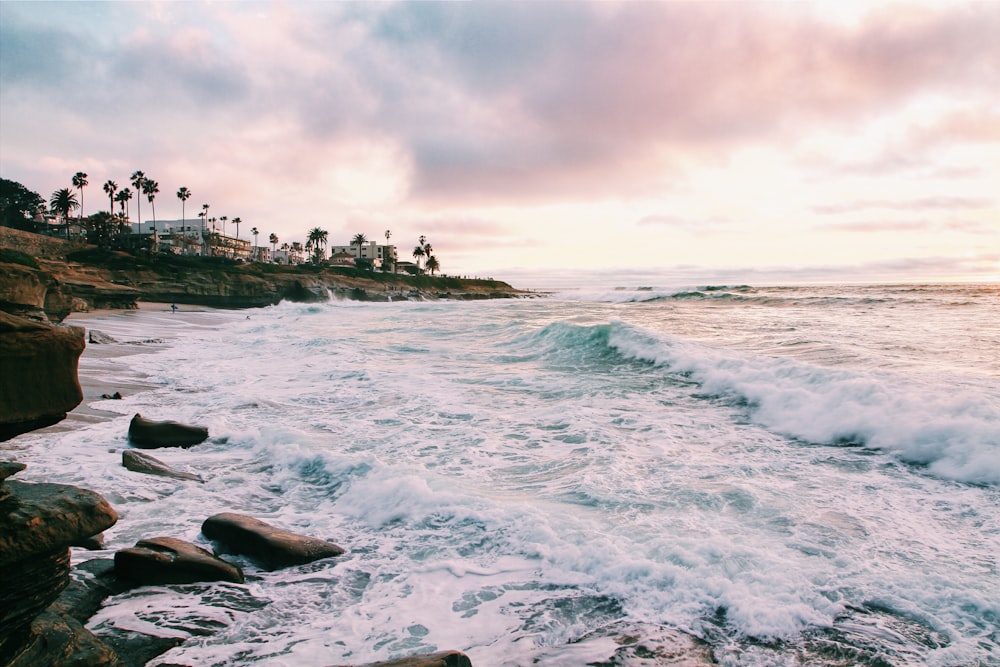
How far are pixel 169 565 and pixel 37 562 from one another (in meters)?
1.36

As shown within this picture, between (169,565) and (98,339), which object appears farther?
(98,339)

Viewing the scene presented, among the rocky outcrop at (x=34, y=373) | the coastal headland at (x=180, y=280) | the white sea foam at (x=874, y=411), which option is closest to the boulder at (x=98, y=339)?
the coastal headland at (x=180, y=280)

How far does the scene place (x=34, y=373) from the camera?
324cm

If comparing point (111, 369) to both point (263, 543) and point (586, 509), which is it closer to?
point (263, 543)

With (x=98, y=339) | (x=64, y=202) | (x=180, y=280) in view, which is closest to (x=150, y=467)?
(x=98, y=339)

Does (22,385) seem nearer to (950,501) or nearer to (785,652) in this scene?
(785,652)

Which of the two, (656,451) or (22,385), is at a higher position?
(22,385)

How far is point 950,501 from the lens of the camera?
6027 mm

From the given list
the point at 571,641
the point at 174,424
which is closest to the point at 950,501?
the point at 571,641

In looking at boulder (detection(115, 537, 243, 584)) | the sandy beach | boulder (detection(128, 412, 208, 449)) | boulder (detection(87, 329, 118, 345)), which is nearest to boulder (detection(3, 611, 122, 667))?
boulder (detection(115, 537, 243, 584))

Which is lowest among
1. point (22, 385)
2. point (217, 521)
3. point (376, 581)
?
point (376, 581)

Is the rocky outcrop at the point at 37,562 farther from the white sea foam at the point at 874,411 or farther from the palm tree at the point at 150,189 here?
the palm tree at the point at 150,189

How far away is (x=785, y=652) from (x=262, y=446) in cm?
718

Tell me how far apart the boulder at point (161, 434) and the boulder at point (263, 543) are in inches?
138
